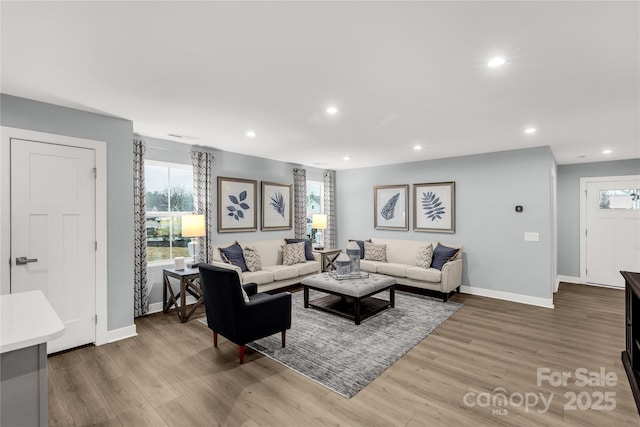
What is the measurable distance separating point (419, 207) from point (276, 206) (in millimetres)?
2945

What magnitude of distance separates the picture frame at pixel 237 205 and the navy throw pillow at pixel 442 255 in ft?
11.1

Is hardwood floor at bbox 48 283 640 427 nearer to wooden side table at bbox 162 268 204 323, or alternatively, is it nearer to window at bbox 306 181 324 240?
wooden side table at bbox 162 268 204 323

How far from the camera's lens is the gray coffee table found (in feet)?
13.0

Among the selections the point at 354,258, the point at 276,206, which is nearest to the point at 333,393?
the point at 354,258

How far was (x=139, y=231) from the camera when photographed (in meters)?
4.07

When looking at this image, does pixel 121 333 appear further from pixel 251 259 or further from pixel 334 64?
pixel 334 64

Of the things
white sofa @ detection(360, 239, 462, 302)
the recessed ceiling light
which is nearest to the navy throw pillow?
white sofa @ detection(360, 239, 462, 302)

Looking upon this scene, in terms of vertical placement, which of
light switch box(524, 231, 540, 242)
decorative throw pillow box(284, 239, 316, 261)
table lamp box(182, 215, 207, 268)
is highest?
table lamp box(182, 215, 207, 268)

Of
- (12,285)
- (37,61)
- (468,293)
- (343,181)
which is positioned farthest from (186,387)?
(343,181)

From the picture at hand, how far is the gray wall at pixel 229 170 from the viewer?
4.40 meters

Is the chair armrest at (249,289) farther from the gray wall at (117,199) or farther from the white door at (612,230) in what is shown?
the white door at (612,230)

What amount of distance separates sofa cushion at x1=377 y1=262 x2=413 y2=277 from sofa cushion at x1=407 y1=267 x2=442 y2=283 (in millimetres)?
114

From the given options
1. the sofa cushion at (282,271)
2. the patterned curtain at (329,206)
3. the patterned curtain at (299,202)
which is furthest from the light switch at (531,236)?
the patterned curtain at (299,202)

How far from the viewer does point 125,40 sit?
1.87m
